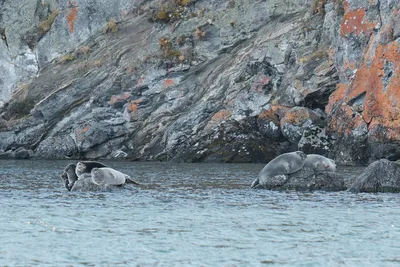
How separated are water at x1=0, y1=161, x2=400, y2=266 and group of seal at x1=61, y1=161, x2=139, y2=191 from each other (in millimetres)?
556

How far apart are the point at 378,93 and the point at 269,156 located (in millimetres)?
7513

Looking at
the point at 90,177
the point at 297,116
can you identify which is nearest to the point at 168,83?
the point at 297,116

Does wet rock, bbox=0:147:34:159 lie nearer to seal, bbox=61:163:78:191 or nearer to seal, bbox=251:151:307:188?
seal, bbox=61:163:78:191

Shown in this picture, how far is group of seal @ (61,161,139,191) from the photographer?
105 ft

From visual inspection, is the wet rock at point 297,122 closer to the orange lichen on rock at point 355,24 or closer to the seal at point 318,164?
the orange lichen on rock at point 355,24

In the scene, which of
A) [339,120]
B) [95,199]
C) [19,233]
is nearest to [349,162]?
[339,120]

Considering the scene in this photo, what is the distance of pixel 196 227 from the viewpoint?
22.0 metres

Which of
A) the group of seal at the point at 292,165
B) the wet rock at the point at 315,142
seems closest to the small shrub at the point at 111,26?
the wet rock at the point at 315,142

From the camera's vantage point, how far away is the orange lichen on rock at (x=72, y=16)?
246 ft

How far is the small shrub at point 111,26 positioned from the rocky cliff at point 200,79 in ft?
0.45

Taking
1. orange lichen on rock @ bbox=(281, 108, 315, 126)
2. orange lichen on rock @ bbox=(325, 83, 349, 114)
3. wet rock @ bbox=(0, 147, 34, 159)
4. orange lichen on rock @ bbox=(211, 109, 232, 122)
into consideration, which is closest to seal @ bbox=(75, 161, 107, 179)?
orange lichen on rock @ bbox=(281, 108, 315, 126)

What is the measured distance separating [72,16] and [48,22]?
133 inches

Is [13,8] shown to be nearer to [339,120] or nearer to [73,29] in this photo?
[73,29]

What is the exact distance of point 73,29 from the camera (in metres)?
74.9
